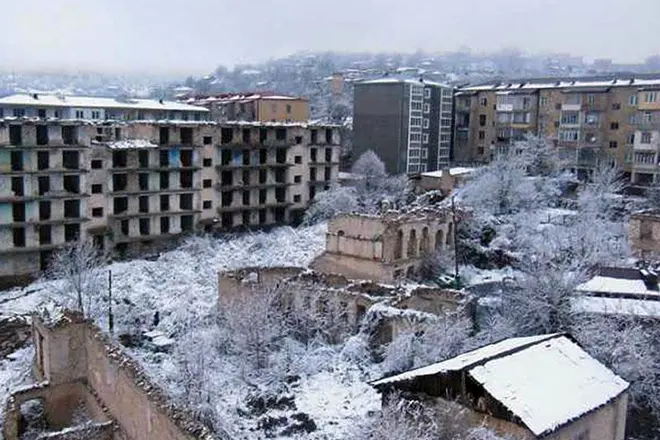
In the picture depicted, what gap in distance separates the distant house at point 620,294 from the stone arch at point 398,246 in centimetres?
1412

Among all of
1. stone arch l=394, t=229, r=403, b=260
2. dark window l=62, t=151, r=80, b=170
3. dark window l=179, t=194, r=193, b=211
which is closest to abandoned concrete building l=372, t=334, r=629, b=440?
stone arch l=394, t=229, r=403, b=260

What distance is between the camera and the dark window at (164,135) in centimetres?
5864

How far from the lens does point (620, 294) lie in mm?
34688

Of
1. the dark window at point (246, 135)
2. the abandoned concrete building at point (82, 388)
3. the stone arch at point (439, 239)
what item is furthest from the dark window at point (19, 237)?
the stone arch at point (439, 239)

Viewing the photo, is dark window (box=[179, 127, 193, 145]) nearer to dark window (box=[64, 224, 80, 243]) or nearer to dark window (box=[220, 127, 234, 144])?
dark window (box=[220, 127, 234, 144])

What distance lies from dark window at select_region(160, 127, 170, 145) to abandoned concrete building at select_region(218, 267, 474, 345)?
65.6 feet

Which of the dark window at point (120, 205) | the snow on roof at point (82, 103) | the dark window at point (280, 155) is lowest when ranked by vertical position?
the dark window at point (120, 205)

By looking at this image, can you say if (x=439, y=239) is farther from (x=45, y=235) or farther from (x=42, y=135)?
(x=42, y=135)

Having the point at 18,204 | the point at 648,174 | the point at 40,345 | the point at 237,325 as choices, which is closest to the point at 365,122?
the point at 648,174

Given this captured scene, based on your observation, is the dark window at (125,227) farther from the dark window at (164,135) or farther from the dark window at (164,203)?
the dark window at (164,135)

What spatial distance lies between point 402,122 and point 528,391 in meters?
57.1

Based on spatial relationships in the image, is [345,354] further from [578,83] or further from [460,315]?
[578,83]

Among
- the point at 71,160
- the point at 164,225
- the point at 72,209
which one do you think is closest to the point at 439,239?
the point at 164,225

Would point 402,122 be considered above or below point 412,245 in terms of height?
above
